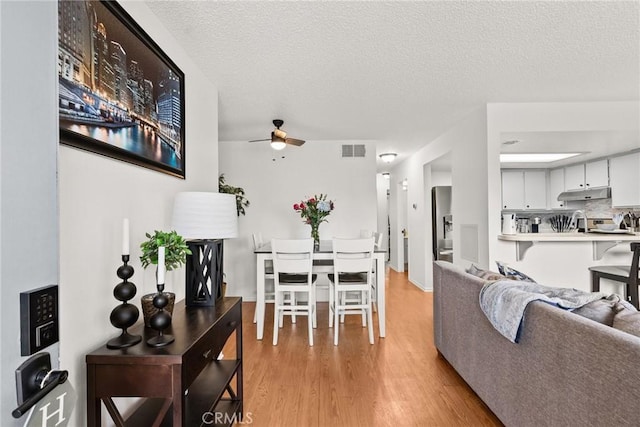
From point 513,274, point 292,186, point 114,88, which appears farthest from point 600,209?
point 114,88

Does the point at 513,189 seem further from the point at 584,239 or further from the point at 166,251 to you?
the point at 166,251

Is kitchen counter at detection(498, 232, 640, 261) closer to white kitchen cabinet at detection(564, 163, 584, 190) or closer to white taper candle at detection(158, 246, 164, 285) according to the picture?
white kitchen cabinet at detection(564, 163, 584, 190)

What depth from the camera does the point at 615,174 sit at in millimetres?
5203

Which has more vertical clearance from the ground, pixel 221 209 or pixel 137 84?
pixel 137 84

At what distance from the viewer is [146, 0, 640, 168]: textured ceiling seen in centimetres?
195

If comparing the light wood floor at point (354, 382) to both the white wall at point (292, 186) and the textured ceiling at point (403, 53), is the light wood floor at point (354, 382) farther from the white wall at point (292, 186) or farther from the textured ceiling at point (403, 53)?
the textured ceiling at point (403, 53)

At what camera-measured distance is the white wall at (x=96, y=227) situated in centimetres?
127

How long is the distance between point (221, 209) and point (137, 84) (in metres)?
0.78

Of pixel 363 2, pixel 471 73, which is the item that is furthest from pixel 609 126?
pixel 363 2

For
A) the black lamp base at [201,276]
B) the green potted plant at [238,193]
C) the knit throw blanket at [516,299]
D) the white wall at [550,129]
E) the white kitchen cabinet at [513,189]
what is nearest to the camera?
the knit throw blanket at [516,299]

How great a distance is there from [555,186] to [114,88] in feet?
24.4

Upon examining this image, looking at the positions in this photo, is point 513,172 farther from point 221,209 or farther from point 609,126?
point 221,209

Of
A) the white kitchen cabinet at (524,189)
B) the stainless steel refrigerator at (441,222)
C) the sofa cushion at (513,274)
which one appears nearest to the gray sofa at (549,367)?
the sofa cushion at (513,274)

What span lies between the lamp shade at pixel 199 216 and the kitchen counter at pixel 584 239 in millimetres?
3016
